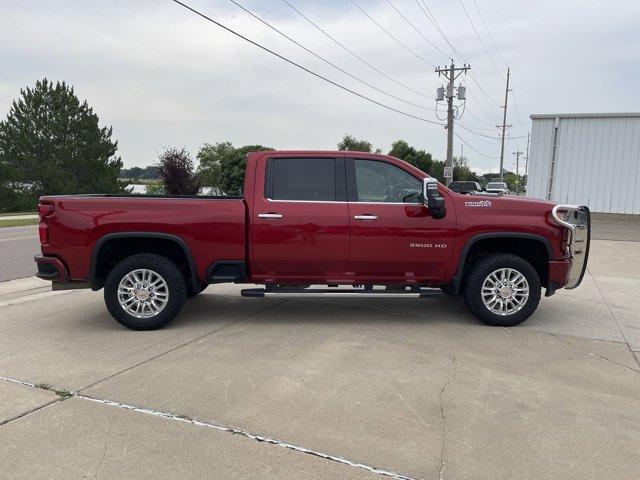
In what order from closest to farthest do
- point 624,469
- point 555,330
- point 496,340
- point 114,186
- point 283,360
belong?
1. point 624,469
2. point 283,360
3. point 496,340
4. point 555,330
5. point 114,186

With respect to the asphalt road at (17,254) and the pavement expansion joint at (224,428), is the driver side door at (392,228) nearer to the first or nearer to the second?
the pavement expansion joint at (224,428)

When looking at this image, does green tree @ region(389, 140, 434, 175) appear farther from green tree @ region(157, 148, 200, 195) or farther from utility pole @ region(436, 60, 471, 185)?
green tree @ region(157, 148, 200, 195)

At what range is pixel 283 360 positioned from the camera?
444 cm

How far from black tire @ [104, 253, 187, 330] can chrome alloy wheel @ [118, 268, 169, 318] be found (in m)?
0.03

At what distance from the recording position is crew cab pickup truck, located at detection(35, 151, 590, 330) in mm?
5207

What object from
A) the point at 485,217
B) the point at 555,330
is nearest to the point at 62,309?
the point at 485,217

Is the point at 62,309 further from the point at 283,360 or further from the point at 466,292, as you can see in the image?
the point at 466,292

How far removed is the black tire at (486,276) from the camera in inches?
214

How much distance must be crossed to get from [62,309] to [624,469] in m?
6.20

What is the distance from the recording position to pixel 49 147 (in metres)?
A: 40.8

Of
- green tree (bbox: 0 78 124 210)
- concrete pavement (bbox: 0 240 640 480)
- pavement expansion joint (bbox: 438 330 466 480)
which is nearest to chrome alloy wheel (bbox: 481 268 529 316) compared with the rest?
concrete pavement (bbox: 0 240 640 480)

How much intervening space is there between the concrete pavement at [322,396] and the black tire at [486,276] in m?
0.14

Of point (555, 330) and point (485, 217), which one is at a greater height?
point (485, 217)

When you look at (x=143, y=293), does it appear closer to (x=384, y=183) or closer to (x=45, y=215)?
(x=45, y=215)
